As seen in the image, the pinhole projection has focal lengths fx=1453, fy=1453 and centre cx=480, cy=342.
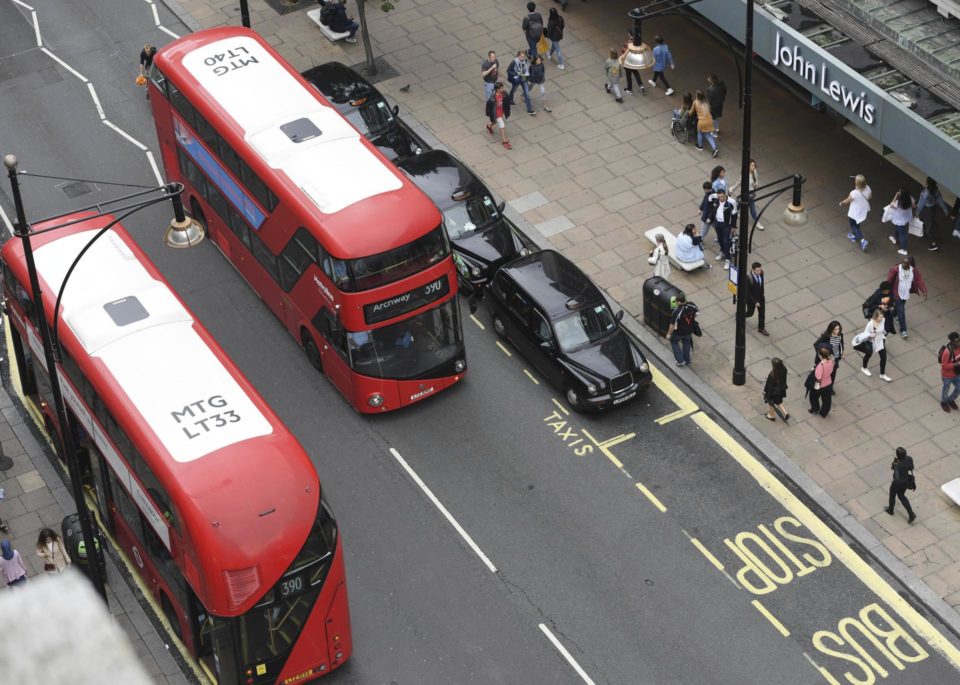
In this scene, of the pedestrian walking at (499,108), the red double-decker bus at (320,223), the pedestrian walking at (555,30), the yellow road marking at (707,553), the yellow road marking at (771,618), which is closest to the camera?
the yellow road marking at (771,618)

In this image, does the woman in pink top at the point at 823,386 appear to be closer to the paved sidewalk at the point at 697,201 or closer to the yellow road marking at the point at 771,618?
the paved sidewalk at the point at 697,201

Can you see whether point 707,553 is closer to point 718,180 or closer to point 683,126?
point 718,180

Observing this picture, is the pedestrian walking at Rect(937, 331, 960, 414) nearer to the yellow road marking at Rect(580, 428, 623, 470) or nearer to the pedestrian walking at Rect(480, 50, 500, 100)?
the yellow road marking at Rect(580, 428, 623, 470)

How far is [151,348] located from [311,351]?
20.3 feet

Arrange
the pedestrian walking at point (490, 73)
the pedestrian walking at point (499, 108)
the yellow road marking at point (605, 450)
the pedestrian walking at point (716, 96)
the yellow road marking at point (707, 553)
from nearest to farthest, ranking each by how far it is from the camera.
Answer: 1. the yellow road marking at point (707, 553)
2. the yellow road marking at point (605, 450)
3. the pedestrian walking at point (716, 96)
4. the pedestrian walking at point (499, 108)
5. the pedestrian walking at point (490, 73)

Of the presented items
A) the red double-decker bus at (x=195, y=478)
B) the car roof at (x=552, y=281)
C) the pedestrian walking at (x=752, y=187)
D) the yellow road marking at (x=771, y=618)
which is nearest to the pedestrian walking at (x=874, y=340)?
the pedestrian walking at (x=752, y=187)

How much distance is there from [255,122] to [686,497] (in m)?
10.8

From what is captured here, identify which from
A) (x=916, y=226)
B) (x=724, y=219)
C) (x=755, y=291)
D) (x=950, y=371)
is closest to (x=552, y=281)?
(x=755, y=291)

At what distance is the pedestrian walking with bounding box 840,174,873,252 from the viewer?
29.6 metres

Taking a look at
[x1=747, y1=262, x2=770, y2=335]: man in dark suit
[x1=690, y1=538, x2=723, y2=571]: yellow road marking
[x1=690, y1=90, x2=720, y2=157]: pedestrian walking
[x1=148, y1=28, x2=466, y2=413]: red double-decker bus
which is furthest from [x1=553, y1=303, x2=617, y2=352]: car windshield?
[x1=690, y1=90, x2=720, y2=157]: pedestrian walking

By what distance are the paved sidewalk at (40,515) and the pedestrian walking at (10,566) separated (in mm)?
849

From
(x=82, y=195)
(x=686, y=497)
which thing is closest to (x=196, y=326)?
(x=686, y=497)

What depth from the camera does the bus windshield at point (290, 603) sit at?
19578 millimetres

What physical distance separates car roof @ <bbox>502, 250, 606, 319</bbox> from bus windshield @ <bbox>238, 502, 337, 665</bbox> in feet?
27.3
